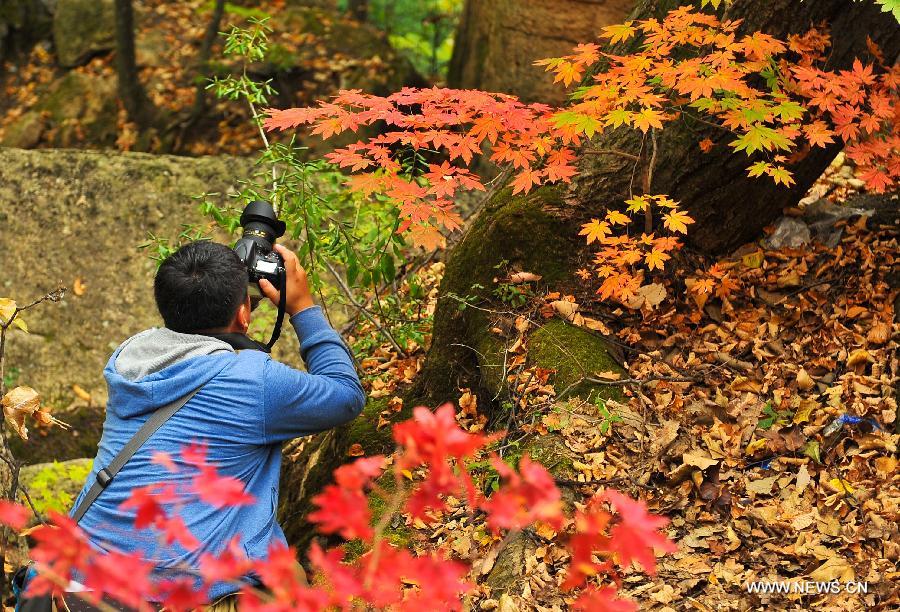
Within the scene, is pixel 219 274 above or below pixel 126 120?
above

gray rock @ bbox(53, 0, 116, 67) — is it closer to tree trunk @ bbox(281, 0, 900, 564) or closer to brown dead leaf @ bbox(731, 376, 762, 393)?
tree trunk @ bbox(281, 0, 900, 564)

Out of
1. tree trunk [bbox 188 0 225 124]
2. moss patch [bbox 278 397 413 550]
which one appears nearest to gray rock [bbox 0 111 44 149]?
tree trunk [bbox 188 0 225 124]

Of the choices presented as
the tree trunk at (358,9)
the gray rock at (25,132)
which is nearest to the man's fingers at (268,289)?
the gray rock at (25,132)

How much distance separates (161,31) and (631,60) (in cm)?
1029

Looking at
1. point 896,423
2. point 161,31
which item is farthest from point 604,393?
point 161,31

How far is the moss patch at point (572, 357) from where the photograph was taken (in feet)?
Answer: 12.6

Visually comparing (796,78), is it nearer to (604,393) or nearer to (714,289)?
(714,289)

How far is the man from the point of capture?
8.59ft

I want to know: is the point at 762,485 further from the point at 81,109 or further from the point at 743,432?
the point at 81,109

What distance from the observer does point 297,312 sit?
10.4ft

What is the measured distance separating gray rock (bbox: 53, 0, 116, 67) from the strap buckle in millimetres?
10722

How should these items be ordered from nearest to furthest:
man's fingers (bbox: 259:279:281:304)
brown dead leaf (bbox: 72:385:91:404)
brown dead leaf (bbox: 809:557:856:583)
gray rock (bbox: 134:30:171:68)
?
brown dead leaf (bbox: 809:557:856:583), man's fingers (bbox: 259:279:281:304), brown dead leaf (bbox: 72:385:91:404), gray rock (bbox: 134:30:171:68)

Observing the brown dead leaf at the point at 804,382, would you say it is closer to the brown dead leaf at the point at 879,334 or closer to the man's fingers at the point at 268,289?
the brown dead leaf at the point at 879,334

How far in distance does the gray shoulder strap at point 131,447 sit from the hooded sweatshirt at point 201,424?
0.05 ft
